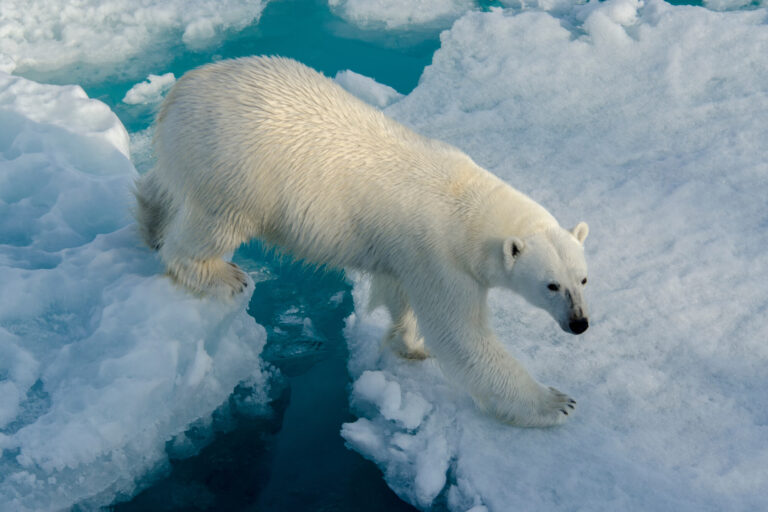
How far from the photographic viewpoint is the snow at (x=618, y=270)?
127 inches

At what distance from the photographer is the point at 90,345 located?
367 cm

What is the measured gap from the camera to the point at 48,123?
5.28 meters

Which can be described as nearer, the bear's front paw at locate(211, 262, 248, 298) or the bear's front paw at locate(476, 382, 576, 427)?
the bear's front paw at locate(476, 382, 576, 427)

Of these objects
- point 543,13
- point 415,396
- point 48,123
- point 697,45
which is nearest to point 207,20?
point 48,123

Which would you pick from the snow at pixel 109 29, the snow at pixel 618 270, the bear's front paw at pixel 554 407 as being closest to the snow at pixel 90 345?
the snow at pixel 618 270

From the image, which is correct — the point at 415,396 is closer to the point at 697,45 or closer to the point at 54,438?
the point at 54,438

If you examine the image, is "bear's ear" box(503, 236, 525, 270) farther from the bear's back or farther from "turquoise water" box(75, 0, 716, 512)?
"turquoise water" box(75, 0, 716, 512)

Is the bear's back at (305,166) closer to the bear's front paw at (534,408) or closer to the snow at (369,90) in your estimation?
the bear's front paw at (534,408)

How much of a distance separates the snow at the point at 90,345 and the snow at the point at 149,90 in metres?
1.79

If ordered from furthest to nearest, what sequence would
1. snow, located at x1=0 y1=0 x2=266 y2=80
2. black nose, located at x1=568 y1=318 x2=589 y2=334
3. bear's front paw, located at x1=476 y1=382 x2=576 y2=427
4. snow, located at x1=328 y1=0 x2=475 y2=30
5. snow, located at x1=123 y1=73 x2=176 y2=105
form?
snow, located at x1=328 y1=0 x2=475 y2=30 < snow, located at x1=0 y1=0 x2=266 y2=80 < snow, located at x1=123 y1=73 x2=176 y2=105 < bear's front paw, located at x1=476 y1=382 x2=576 y2=427 < black nose, located at x1=568 y1=318 x2=589 y2=334

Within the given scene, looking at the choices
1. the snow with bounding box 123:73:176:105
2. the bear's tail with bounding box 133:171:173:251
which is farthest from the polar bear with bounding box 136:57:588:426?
the snow with bounding box 123:73:176:105

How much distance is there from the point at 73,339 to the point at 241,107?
1442 mm

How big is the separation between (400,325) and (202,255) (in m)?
1.08

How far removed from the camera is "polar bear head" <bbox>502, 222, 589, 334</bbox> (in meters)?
3.17
